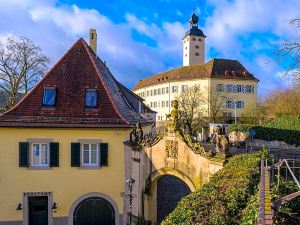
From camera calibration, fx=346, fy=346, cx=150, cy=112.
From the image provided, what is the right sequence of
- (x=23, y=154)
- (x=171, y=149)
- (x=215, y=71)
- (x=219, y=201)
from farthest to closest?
(x=215, y=71)
(x=23, y=154)
(x=171, y=149)
(x=219, y=201)

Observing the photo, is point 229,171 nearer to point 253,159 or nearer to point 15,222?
point 253,159

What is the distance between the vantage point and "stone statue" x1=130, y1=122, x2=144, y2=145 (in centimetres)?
1614

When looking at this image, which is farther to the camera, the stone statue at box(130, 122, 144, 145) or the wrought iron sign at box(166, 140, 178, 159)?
the stone statue at box(130, 122, 144, 145)

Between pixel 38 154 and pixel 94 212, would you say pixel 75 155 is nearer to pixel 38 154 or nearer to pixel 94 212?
pixel 38 154

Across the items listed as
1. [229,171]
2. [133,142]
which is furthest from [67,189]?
[229,171]

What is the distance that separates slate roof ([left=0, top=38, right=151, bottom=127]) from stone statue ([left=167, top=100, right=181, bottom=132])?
11.9ft

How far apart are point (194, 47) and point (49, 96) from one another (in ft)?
254

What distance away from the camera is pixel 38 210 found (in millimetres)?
17531

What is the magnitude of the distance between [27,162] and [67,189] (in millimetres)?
2390

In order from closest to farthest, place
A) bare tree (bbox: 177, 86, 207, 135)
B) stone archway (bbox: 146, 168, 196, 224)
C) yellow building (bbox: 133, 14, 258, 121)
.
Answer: stone archway (bbox: 146, 168, 196, 224) → bare tree (bbox: 177, 86, 207, 135) → yellow building (bbox: 133, 14, 258, 121)

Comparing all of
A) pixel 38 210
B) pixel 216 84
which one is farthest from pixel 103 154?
pixel 216 84

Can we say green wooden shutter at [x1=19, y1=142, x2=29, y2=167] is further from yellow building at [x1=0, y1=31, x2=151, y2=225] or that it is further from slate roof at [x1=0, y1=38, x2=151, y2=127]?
slate roof at [x1=0, y1=38, x2=151, y2=127]

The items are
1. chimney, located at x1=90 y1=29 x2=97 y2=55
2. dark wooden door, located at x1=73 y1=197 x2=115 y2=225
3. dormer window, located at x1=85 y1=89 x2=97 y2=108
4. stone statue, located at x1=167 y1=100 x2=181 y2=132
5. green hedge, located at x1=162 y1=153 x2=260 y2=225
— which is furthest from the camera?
chimney, located at x1=90 y1=29 x2=97 y2=55

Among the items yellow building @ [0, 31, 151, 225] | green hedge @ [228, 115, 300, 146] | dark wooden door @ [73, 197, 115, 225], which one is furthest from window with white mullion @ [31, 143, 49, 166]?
green hedge @ [228, 115, 300, 146]
